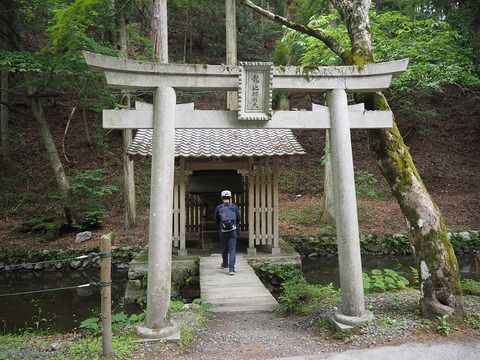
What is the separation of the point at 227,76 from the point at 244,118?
604 mm

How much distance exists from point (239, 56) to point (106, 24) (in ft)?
38.7

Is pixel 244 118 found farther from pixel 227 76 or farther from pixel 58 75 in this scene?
pixel 58 75

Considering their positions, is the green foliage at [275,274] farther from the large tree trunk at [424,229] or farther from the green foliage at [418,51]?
the green foliage at [418,51]

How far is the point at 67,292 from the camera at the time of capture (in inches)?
394

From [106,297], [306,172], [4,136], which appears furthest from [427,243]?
[4,136]

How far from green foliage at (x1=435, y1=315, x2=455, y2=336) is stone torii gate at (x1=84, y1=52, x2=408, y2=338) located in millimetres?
839

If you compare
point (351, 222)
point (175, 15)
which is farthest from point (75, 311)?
point (175, 15)

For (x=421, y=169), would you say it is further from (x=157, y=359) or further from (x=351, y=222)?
(x=157, y=359)

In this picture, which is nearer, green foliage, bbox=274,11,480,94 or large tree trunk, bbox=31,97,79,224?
green foliage, bbox=274,11,480,94

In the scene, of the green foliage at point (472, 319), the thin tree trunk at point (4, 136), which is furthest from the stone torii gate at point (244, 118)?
the thin tree trunk at point (4, 136)

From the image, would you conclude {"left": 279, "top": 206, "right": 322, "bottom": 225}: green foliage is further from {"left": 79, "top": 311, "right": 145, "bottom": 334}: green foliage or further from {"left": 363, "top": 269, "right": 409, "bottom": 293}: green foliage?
{"left": 79, "top": 311, "right": 145, "bottom": 334}: green foliage

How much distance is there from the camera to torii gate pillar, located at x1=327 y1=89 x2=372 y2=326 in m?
4.96

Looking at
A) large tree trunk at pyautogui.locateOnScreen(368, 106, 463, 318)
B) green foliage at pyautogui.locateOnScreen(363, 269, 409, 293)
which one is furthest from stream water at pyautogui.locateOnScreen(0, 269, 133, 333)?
large tree trunk at pyautogui.locateOnScreen(368, 106, 463, 318)

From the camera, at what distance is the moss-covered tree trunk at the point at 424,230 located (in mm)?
4902
